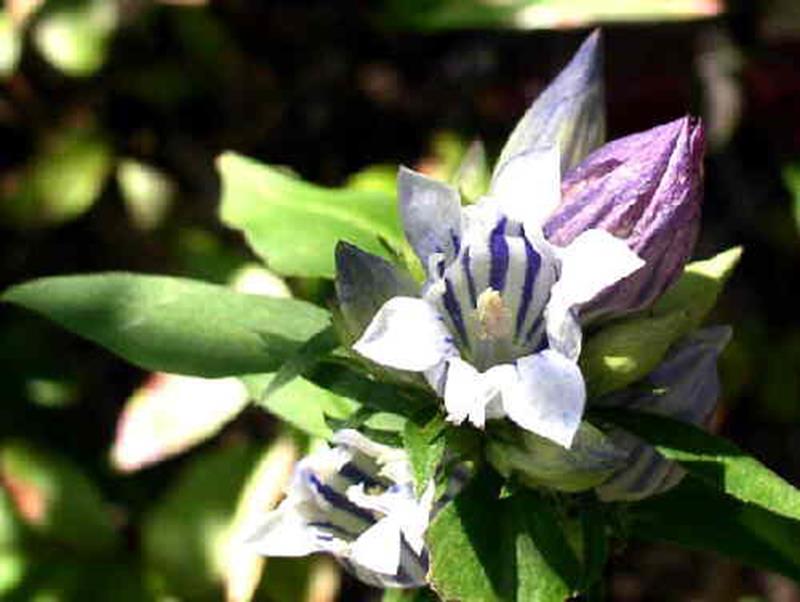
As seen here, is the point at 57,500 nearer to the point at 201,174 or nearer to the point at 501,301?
the point at 201,174

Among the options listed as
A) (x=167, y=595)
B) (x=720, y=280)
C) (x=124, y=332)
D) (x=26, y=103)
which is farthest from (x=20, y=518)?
(x=720, y=280)

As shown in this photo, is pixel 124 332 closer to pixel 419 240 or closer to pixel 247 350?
pixel 247 350

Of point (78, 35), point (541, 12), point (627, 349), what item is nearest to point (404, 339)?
point (627, 349)

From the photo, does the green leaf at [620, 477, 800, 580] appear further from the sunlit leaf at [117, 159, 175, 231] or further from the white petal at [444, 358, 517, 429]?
the sunlit leaf at [117, 159, 175, 231]

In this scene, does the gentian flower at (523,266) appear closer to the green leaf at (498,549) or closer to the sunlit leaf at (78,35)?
the green leaf at (498,549)

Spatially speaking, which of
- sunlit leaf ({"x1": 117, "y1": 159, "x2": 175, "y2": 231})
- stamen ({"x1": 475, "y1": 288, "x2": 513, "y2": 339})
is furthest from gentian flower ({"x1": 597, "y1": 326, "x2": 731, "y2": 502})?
sunlit leaf ({"x1": 117, "y1": 159, "x2": 175, "y2": 231})
